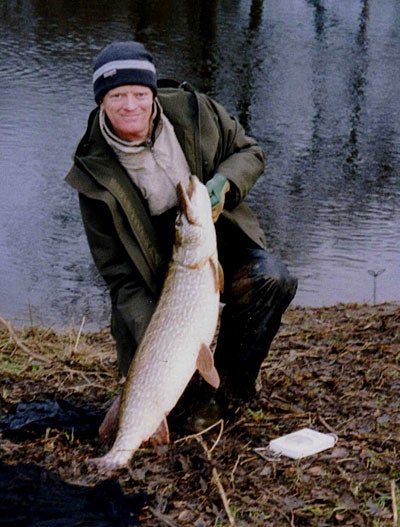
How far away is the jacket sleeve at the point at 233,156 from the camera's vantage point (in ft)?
14.0

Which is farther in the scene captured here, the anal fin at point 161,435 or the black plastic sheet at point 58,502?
the anal fin at point 161,435

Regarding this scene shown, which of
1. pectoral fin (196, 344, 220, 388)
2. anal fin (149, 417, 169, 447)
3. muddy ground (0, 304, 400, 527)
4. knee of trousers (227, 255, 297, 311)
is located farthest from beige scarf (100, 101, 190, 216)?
muddy ground (0, 304, 400, 527)

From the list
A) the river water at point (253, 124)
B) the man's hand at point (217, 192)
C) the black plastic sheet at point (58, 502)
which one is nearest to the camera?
the black plastic sheet at point (58, 502)

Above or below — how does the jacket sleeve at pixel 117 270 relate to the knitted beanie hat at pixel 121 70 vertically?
below

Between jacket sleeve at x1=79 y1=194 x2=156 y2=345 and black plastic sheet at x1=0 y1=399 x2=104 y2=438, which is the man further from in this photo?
black plastic sheet at x1=0 y1=399 x2=104 y2=438

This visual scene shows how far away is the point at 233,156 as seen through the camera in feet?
14.4

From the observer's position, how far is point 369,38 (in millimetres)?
21547

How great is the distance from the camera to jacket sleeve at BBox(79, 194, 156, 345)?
13.9 ft

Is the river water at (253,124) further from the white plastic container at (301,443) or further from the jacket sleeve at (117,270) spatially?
the white plastic container at (301,443)

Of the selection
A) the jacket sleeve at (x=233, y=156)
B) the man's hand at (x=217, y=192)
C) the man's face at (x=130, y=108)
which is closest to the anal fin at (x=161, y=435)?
the man's hand at (x=217, y=192)

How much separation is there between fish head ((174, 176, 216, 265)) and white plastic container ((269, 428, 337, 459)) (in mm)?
888

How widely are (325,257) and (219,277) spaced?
179 inches

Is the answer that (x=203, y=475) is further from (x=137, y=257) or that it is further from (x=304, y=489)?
(x=137, y=257)

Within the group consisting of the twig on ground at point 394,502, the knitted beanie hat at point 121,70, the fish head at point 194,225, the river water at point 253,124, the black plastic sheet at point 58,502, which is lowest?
the river water at point 253,124
